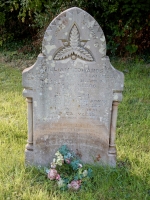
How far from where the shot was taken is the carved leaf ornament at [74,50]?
313cm

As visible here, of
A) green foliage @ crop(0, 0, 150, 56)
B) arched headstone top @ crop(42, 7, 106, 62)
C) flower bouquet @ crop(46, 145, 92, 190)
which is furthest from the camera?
green foliage @ crop(0, 0, 150, 56)

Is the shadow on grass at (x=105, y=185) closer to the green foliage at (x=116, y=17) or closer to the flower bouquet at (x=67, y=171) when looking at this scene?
the flower bouquet at (x=67, y=171)

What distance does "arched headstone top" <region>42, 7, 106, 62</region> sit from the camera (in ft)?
10.1

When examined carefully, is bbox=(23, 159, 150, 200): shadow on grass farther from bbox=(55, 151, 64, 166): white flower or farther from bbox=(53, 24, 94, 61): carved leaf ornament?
bbox=(53, 24, 94, 61): carved leaf ornament

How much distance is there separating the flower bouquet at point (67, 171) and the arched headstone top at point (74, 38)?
100 centimetres

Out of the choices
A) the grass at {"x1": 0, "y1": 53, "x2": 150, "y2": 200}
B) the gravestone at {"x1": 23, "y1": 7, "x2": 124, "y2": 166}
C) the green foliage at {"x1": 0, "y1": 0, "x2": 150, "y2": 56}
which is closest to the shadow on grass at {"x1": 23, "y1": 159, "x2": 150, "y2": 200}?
the grass at {"x1": 0, "y1": 53, "x2": 150, "y2": 200}

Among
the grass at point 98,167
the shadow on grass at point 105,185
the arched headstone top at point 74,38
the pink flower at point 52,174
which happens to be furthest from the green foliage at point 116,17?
the pink flower at point 52,174

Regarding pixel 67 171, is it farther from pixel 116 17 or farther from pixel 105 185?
pixel 116 17

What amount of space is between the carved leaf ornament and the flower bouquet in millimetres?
975

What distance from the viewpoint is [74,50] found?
316cm

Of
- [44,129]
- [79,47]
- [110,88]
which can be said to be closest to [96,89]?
[110,88]

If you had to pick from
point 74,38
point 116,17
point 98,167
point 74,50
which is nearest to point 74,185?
point 98,167

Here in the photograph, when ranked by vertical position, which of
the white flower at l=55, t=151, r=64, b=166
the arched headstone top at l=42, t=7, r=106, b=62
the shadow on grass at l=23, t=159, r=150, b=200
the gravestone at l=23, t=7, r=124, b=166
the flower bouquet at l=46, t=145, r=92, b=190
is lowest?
the shadow on grass at l=23, t=159, r=150, b=200

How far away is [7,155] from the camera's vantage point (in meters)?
3.64
